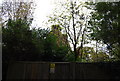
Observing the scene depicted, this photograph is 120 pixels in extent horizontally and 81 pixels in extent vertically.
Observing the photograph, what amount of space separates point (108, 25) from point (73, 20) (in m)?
5.87

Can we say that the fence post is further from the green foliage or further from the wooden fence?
the green foliage

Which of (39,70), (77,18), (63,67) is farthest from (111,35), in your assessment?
(77,18)

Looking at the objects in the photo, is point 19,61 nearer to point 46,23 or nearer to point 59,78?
point 59,78

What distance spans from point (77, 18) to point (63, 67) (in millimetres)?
6510

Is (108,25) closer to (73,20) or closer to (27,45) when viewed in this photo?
(27,45)

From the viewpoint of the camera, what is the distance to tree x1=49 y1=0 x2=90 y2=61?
10438 millimetres

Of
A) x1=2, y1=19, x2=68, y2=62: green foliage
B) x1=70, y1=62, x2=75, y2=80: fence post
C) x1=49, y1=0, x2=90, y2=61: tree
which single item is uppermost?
x1=49, y1=0, x2=90, y2=61: tree

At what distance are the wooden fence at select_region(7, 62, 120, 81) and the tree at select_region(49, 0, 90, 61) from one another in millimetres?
4503

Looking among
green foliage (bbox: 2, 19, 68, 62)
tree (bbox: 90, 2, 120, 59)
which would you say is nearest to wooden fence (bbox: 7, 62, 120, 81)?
green foliage (bbox: 2, 19, 68, 62)

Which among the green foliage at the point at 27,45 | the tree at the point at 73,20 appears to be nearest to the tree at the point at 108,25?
the green foliage at the point at 27,45

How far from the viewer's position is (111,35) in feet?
16.8

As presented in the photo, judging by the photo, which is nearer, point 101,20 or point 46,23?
point 101,20

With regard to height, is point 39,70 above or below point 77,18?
below

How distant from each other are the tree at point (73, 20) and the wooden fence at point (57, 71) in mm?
4503
